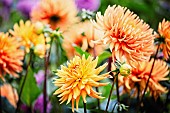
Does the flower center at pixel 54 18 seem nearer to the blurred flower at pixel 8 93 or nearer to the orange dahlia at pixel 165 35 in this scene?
the blurred flower at pixel 8 93

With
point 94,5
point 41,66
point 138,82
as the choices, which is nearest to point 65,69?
point 138,82

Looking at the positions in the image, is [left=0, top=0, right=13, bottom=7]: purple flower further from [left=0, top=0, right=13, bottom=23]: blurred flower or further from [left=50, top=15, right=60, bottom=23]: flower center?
[left=50, top=15, right=60, bottom=23]: flower center

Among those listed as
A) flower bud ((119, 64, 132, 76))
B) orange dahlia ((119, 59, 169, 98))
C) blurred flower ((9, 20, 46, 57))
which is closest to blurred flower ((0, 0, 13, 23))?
blurred flower ((9, 20, 46, 57))

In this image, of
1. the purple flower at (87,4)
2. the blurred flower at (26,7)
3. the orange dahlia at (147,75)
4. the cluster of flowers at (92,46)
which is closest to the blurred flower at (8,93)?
the cluster of flowers at (92,46)

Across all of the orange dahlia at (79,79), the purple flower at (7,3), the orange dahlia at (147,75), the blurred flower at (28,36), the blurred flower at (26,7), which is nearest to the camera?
the orange dahlia at (79,79)

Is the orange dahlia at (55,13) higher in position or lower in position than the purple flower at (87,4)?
lower

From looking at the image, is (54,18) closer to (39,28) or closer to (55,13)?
(55,13)
